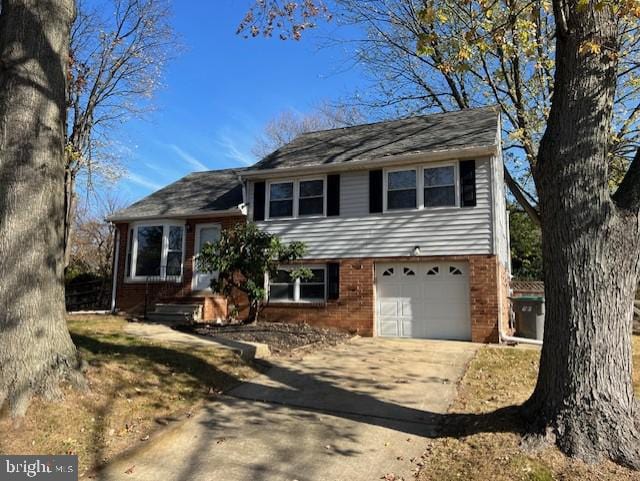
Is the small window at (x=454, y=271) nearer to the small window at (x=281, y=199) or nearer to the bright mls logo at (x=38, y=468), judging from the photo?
the small window at (x=281, y=199)

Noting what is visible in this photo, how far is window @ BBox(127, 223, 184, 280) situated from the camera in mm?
15266

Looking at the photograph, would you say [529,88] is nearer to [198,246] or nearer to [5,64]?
[198,246]

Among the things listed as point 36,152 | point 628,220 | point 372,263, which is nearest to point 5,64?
point 36,152

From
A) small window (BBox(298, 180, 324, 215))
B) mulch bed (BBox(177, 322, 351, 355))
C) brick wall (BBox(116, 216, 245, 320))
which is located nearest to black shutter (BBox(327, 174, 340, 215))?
small window (BBox(298, 180, 324, 215))

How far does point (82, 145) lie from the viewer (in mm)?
18250

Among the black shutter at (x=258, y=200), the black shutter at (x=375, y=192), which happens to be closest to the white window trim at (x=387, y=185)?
the black shutter at (x=375, y=192)

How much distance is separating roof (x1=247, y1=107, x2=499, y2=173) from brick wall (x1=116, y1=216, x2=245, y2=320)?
2.79 m

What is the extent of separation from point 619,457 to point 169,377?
211 inches

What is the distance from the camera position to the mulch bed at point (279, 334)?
379 inches

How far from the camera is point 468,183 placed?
11883mm

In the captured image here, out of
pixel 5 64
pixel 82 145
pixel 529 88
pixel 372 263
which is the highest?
pixel 529 88

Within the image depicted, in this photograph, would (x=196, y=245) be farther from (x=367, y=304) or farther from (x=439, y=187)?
(x=439, y=187)

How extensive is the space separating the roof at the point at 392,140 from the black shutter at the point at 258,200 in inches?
22.0

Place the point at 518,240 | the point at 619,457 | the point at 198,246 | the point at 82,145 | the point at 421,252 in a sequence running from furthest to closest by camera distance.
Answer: the point at 518,240, the point at 82,145, the point at 198,246, the point at 421,252, the point at 619,457
